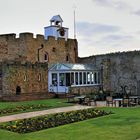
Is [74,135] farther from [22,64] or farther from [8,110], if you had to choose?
[22,64]

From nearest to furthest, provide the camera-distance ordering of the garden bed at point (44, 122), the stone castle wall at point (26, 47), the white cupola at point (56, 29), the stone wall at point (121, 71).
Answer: the garden bed at point (44, 122) < the stone wall at point (121, 71) < the stone castle wall at point (26, 47) < the white cupola at point (56, 29)

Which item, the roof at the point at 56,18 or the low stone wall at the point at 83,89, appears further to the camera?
the roof at the point at 56,18

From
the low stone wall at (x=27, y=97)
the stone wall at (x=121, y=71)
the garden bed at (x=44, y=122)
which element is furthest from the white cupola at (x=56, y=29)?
the garden bed at (x=44, y=122)

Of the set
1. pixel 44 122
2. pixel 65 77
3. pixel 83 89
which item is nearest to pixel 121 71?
pixel 83 89

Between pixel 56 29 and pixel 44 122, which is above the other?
pixel 56 29

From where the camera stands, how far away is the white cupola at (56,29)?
53.3 meters

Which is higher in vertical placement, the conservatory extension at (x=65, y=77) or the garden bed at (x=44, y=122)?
the conservatory extension at (x=65, y=77)

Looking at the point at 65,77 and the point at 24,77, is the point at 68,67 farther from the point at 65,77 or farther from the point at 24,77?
the point at 24,77

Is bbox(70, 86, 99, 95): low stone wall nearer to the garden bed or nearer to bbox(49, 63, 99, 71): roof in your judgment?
bbox(49, 63, 99, 71): roof

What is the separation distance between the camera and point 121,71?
40.0 m

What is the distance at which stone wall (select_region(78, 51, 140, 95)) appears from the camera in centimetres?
3856

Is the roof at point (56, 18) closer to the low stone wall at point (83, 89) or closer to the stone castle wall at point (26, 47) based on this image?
the stone castle wall at point (26, 47)

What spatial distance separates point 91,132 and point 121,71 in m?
26.1

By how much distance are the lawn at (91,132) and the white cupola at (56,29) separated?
3671cm
